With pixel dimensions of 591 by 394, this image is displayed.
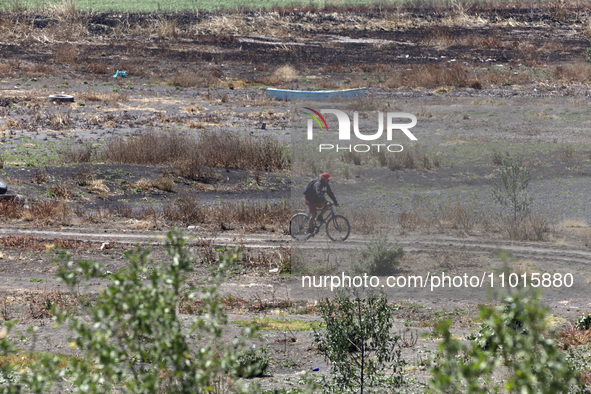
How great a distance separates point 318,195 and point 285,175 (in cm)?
1075

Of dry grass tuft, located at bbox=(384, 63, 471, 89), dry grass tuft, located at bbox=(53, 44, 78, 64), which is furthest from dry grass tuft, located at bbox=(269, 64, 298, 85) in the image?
dry grass tuft, located at bbox=(53, 44, 78, 64)

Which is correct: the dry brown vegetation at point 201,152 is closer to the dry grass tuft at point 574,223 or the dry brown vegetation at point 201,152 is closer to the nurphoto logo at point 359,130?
the nurphoto logo at point 359,130

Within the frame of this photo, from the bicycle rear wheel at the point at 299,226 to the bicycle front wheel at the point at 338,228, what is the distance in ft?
1.32

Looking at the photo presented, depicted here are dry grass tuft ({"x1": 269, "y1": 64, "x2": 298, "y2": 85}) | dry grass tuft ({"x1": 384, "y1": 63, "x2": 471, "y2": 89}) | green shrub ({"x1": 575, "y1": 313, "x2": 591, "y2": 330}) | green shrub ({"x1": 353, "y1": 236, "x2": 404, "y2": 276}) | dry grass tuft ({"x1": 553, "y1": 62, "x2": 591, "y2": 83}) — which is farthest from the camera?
dry grass tuft ({"x1": 269, "y1": 64, "x2": 298, "y2": 85})

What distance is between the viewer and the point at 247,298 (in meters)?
11.1

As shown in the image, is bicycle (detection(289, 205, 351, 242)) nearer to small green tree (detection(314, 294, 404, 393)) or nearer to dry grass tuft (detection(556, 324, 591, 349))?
dry grass tuft (detection(556, 324, 591, 349))

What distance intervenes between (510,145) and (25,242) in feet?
29.8

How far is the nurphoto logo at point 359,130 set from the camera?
404 inches

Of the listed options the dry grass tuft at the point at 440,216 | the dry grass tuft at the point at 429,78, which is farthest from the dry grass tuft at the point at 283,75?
the dry grass tuft at the point at 440,216

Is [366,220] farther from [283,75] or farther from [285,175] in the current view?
[283,75]

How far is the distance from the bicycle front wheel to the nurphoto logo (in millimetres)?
1014

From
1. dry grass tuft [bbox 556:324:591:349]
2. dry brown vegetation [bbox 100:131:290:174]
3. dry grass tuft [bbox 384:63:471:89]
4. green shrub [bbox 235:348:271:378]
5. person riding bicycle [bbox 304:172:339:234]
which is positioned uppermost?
dry grass tuft [bbox 384:63:471:89]

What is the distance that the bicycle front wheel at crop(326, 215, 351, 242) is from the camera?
10461mm

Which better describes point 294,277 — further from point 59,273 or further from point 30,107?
point 30,107
